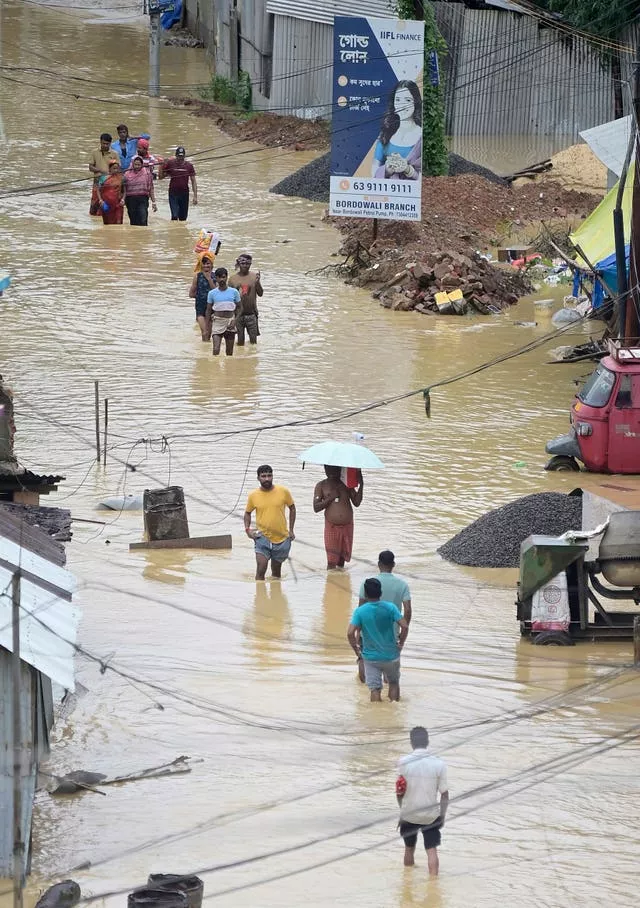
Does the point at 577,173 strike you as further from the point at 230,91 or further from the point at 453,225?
the point at 230,91

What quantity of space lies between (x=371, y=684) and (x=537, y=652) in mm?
1940

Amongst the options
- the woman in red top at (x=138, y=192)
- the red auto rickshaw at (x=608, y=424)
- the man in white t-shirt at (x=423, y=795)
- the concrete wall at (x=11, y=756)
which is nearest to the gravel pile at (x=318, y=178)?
the woman in red top at (x=138, y=192)

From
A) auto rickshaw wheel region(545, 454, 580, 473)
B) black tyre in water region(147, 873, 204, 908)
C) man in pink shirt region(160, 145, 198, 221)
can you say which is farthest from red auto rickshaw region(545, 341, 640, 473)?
man in pink shirt region(160, 145, 198, 221)

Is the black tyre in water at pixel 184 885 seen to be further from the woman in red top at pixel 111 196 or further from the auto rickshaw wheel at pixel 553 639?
the woman in red top at pixel 111 196

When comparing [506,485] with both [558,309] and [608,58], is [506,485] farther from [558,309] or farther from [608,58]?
[608,58]

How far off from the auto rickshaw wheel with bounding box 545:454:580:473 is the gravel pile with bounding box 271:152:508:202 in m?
16.0

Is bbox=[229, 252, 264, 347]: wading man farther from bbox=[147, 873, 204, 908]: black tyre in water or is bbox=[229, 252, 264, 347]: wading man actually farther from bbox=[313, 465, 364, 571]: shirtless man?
bbox=[147, 873, 204, 908]: black tyre in water

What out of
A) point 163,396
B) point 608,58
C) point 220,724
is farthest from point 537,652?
point 608,58

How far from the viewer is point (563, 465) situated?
18.9m

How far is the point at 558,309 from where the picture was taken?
27.1m

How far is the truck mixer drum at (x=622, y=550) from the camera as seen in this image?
13.0m

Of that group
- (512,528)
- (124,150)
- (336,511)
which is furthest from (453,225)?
(336,511)

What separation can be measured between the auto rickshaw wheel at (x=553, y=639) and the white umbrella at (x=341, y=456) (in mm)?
2157

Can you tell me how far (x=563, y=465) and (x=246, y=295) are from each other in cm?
653
